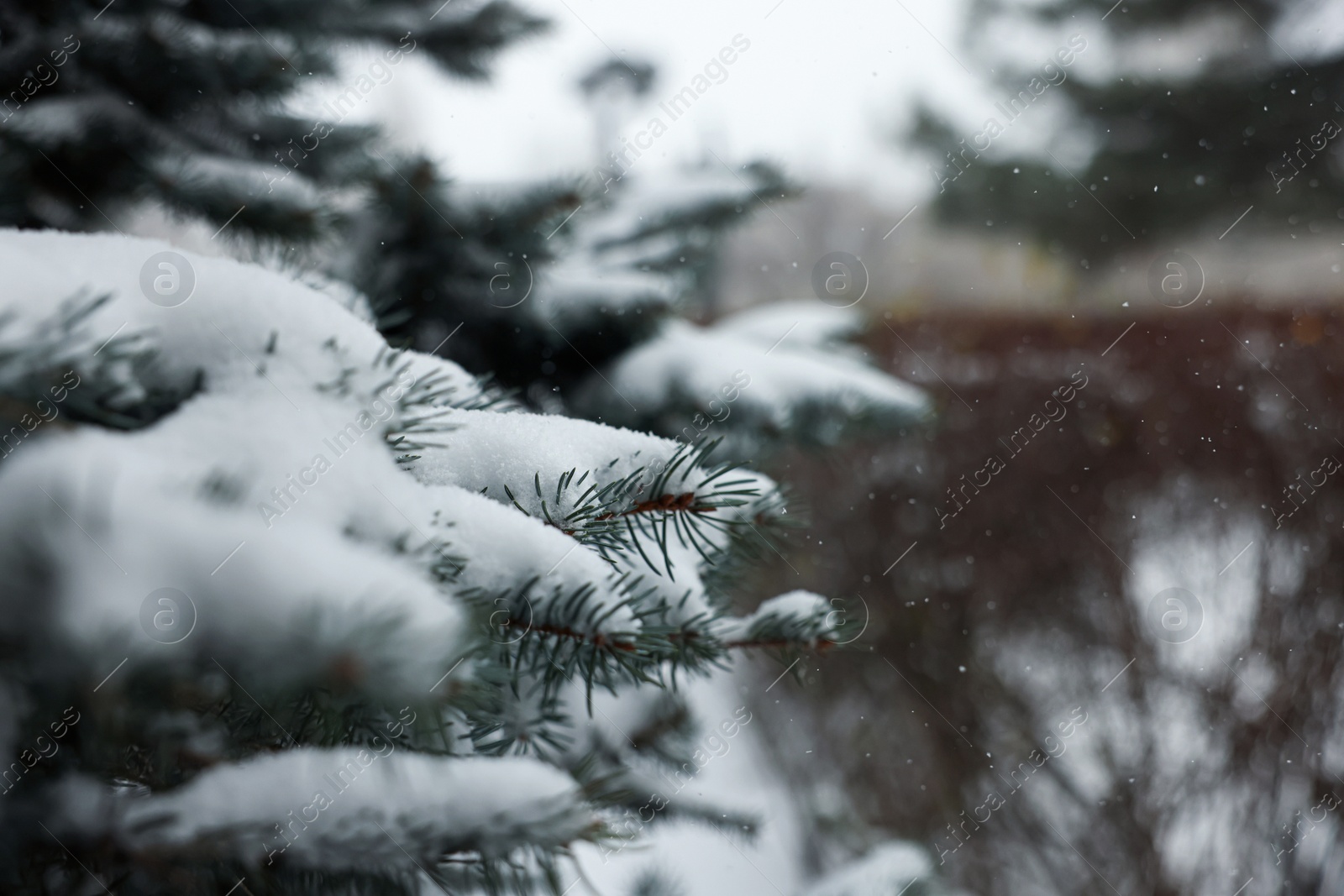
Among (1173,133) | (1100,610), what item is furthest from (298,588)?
(1173,133)

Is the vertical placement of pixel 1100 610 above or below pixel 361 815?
below

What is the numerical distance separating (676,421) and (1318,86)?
5.29m

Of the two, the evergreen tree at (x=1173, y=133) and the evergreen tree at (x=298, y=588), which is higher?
the evergreen tree at (x=1173, y=133)

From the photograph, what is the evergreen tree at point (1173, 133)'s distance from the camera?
480cm

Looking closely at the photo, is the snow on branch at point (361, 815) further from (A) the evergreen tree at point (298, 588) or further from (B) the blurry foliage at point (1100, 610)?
(B) the blurry foliage at point (1100, 610)

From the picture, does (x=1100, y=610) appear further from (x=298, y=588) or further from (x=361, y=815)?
(x=298, y=588)

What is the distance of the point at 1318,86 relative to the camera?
15.0 ft

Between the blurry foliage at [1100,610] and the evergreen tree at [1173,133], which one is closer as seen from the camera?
the blurry foliage at [1100,610]

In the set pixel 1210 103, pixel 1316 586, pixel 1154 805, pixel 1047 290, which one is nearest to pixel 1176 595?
pixel 1316 586

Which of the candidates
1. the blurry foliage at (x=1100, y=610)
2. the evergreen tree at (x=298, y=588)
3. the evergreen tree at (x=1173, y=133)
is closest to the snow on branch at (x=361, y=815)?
the evergreen tree at (x=298, y=588)

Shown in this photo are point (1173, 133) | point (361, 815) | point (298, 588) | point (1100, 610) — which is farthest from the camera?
point (1173, 133)

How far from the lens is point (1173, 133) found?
5.40 meters

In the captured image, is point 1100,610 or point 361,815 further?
point 1100,610

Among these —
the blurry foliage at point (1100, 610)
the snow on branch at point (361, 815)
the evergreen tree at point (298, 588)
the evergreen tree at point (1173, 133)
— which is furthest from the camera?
the evergreen tree at point (1173, 133)
